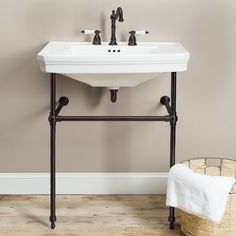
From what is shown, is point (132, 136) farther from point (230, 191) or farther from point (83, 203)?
point (230, 191)

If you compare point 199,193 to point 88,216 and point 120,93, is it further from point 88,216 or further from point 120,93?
point 120,93

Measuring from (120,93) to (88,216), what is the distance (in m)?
0.70

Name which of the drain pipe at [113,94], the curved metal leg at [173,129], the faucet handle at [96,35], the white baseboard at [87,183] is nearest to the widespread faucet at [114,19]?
the faucet handle at [96,35]

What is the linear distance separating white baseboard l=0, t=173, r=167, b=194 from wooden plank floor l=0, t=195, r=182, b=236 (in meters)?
0.04

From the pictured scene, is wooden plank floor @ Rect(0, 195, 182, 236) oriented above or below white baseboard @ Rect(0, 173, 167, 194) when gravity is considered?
below

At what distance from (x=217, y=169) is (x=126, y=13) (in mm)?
966

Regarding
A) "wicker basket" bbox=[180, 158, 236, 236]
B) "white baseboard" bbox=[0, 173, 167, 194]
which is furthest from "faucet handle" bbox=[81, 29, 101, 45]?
"wicker basket" bbox=[180, 158, 236, 236]

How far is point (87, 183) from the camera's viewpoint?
123 inches

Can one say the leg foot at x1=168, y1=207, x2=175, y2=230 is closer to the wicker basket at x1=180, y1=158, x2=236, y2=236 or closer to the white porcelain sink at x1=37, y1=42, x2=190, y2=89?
the wicker basket at x1=180, y1=158, x2=236, y2=236

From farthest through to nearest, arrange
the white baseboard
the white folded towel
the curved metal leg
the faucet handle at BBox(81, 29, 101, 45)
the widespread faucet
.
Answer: the white baseboard, the faucet handle at BBox(81, 29, 101, 45), the widespread faucet, the curved metal leg, the white folded towel

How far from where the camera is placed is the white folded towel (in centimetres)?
236

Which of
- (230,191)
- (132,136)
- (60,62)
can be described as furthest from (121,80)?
(230,191)

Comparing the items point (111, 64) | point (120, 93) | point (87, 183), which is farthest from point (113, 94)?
point (87, 183)

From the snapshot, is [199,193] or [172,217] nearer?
[199,193]
